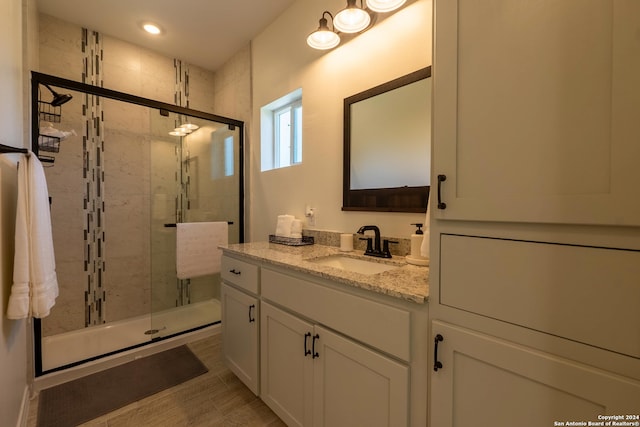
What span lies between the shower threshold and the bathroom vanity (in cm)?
91

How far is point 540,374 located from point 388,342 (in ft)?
1.31

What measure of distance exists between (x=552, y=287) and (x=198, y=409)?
1.83m

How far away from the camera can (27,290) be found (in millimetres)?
1120

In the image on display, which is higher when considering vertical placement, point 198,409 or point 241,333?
point 241,333

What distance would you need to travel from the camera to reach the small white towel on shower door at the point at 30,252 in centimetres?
110

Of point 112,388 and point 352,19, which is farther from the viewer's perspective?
point 112,388

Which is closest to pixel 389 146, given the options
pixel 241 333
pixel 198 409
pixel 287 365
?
pixel 287 365

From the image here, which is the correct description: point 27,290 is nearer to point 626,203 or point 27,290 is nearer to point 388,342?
point 388,342

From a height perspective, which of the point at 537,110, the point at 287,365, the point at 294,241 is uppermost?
the point at 537,110

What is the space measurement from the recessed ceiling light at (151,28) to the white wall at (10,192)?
1.03m

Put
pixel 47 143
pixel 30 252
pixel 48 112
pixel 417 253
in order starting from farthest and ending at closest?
1. pixel 48 112
2. pixel 47 143
3. pixel 417 253
4. pixel 30 252

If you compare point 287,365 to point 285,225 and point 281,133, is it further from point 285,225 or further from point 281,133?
point 281,133

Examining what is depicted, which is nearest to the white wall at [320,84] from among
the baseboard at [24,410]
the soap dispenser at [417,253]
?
the soap dispenser at [417,253]

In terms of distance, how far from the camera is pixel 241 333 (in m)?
1.64
